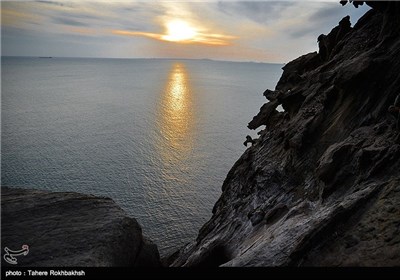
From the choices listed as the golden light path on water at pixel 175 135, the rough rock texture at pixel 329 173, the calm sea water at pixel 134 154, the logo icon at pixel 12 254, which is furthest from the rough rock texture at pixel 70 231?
the golden light path on water at pixel 175 135

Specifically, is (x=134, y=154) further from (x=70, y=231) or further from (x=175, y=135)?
(x=70, y=231)

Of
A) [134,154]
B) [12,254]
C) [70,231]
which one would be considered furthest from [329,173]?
[134,154]

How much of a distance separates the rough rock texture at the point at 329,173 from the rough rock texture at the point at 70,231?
21.5 ft

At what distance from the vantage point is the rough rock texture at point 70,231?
18.9m

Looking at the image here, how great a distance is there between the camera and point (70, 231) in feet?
71.1

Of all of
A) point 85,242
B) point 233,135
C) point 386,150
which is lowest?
point 233,135

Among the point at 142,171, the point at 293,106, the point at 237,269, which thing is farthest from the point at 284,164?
the point at 142,171

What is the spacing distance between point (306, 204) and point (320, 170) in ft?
9.06

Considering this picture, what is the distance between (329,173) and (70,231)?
65.4ft

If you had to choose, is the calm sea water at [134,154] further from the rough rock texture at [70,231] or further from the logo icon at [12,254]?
→ the logo icon at [12,254]

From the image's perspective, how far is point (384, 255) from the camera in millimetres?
11922

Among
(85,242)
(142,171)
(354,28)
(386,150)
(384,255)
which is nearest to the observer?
(384,255)

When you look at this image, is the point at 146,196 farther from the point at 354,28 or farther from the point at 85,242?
the point at 354,28

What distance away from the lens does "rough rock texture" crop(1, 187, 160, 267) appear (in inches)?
744
